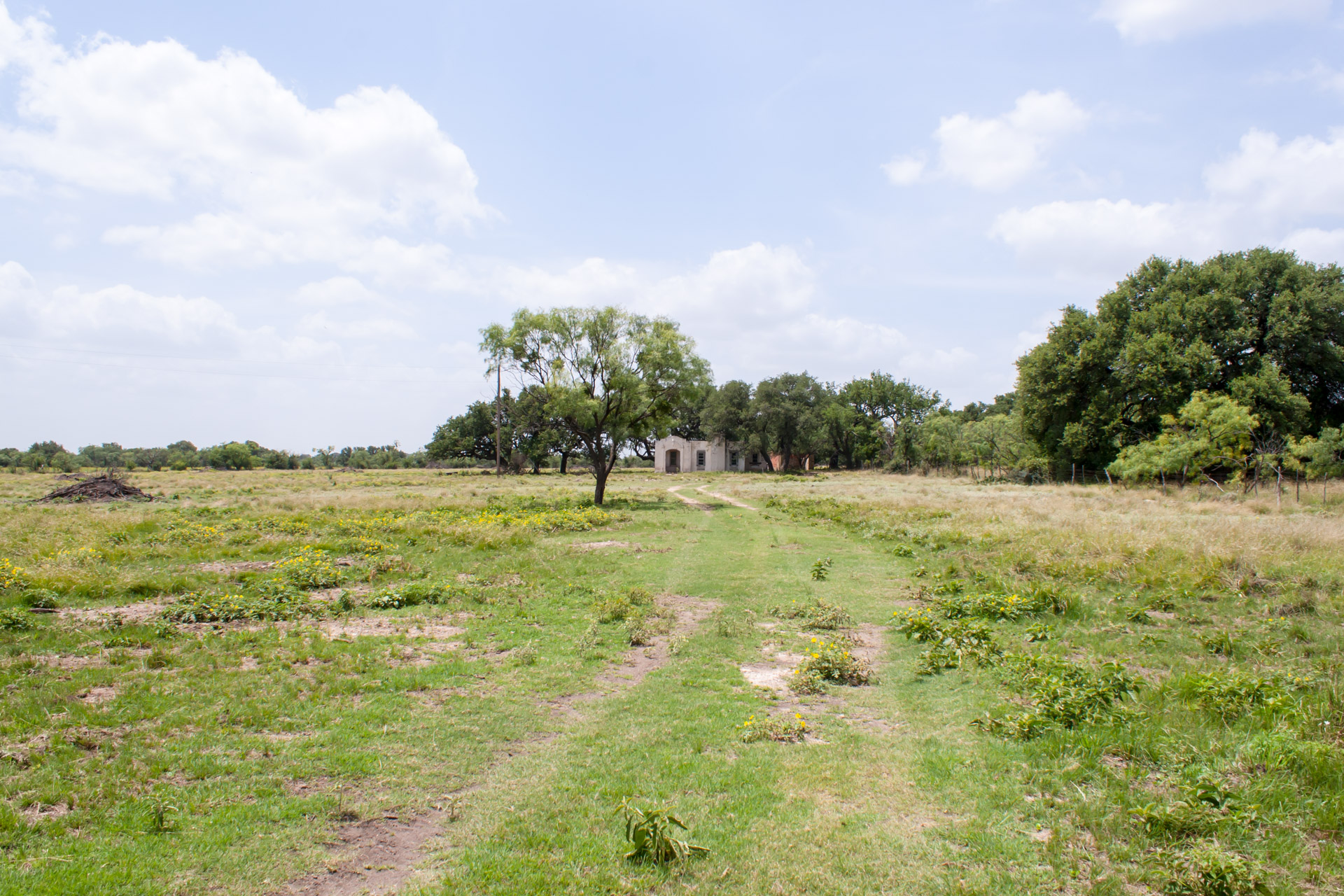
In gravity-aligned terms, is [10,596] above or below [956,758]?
above

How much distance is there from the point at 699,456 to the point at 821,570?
250 feet

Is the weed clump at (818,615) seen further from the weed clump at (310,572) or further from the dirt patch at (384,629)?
the weed clump at (310,572)

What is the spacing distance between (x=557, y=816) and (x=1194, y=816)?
16.0 feet

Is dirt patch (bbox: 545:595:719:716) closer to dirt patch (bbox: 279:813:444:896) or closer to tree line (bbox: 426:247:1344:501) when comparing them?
dirt patch (bbox: 279:813:444:896)

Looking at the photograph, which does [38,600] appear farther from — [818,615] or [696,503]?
[696,503]

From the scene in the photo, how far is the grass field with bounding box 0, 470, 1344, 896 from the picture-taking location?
15.2 ft

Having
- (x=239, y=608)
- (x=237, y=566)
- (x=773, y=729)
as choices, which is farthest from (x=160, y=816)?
(x=237, y=566)

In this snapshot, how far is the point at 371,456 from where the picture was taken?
4109 inches

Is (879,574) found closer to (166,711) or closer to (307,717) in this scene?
(307,717)

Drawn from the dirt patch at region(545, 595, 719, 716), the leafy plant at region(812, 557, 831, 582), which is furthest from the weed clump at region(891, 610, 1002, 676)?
the leafy plant at region(812, 557, 831, 582)

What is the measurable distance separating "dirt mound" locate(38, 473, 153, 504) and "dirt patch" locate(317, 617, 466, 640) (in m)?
30.6

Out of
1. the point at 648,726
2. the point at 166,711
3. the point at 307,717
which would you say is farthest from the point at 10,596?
the point at 648,726

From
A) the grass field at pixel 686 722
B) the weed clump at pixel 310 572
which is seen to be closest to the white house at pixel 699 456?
the weed clump at pixel 310 572

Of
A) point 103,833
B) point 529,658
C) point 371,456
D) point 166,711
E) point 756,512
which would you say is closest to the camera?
point 103,833
